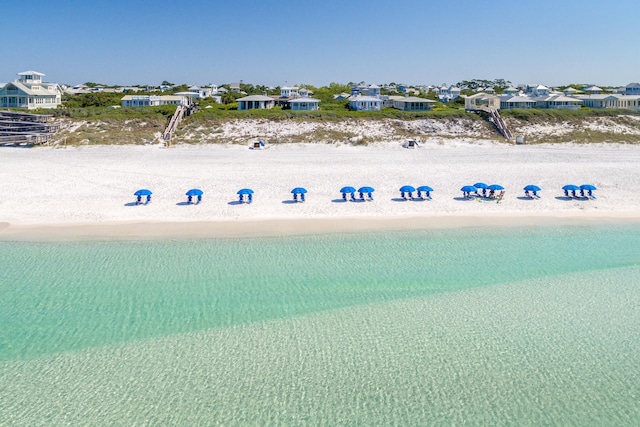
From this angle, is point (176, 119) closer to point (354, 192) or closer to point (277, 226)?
point (354, 192)

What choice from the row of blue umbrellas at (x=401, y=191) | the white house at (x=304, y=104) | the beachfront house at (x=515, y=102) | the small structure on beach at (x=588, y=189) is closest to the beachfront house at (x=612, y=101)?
the beachfront house at (x=515, y=102)

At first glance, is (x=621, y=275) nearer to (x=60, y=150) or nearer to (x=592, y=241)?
(x=592, y=241)

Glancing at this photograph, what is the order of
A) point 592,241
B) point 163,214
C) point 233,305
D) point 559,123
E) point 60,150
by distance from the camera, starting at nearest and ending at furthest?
point 233,305 → point 592,241 → point 163,214 → point 60,150 → point 559,123

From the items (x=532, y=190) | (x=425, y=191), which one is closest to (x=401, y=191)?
(x=425, y=191)

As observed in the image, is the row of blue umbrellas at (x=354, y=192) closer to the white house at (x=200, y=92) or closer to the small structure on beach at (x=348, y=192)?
the small structure on beach at (x=348, y=192)

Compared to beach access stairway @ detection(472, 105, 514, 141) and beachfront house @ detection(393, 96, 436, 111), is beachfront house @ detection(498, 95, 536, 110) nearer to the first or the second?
beach access stairway @ detection(472, 105, 514, 141)

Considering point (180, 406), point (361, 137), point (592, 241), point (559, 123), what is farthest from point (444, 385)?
point (559, 123)
